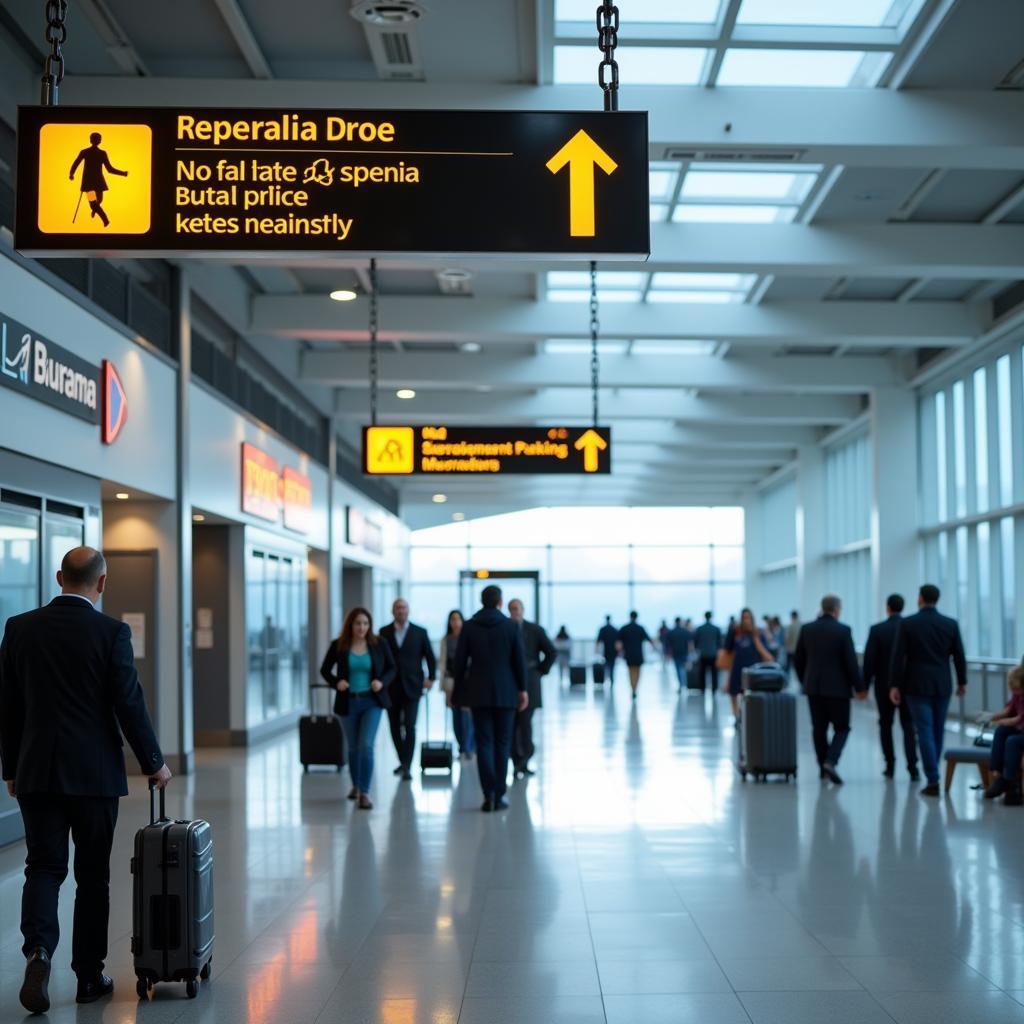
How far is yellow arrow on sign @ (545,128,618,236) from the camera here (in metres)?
6.14

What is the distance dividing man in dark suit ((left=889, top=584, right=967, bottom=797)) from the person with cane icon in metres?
8.02

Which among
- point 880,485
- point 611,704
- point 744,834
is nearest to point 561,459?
point 744,834

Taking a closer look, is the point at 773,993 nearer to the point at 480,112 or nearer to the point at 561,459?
the point at 480,112

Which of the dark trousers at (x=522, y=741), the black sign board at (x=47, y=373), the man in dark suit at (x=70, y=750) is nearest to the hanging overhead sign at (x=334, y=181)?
the man in dark suit at (x=70, y=750)

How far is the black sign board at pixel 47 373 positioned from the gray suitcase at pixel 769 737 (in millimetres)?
6097

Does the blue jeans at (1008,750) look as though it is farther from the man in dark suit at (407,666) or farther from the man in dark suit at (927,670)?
the man in dark suit at (407,666)

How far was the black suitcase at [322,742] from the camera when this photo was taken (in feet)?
44.4

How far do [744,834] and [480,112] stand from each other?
17.7ft

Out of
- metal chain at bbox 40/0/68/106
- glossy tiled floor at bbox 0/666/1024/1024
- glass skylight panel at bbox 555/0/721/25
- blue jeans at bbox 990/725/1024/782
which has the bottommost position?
glossy tiled floor at bbox 0/666/1024/1024

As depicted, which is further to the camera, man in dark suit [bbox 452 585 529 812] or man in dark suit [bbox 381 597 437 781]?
man in dark suit [bbox 381 597 437 781]

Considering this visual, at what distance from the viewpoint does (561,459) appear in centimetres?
1514

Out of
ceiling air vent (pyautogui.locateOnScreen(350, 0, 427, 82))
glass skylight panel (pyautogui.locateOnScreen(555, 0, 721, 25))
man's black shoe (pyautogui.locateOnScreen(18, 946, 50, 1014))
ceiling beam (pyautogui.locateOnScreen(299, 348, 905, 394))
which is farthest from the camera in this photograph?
ceiling beam (pyautogui.locateOnScreen(299, 348, 905, 394))

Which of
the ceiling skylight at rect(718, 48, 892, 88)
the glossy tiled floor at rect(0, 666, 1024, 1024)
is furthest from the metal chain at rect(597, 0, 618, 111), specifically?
the ceiling skylight at rect(718, 48, 892, 88)

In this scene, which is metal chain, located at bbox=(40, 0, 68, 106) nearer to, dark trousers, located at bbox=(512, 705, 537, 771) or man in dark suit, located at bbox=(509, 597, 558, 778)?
man in dark suit, located at bbox=(509, 597, 558, 778)
